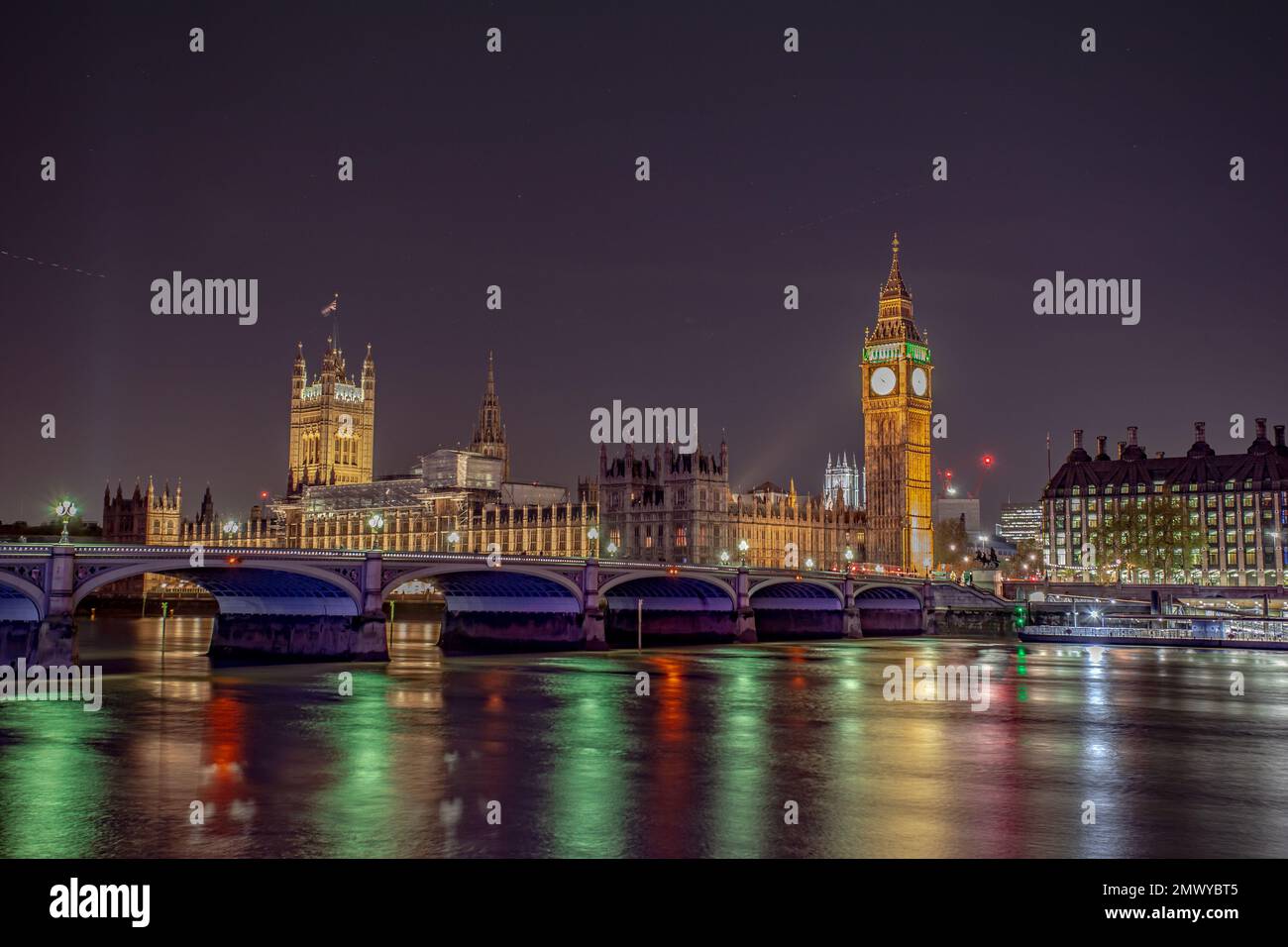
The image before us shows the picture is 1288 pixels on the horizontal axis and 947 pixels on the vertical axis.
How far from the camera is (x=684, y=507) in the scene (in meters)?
146

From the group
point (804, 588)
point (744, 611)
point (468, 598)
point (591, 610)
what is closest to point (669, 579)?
point (744, 611)

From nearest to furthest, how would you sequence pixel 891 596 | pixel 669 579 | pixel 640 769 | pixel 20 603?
Result: pixel 640 769 < pixel 20 603 < pixel 669 579 < pixel 891 596

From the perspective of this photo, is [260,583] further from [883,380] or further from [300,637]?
[883,380]

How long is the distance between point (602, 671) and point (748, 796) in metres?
39.2

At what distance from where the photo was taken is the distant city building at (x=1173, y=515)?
158375mm

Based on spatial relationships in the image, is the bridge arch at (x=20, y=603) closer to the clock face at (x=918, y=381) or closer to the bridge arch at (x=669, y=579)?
the bridge arch at (x=669, y=579)

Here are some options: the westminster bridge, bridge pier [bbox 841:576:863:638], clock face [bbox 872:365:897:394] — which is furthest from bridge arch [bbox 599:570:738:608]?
clock face [bbox 872:365:897:394]

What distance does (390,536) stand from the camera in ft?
589

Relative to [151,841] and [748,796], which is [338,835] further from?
[748,796]

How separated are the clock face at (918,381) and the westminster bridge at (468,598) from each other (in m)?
51.3

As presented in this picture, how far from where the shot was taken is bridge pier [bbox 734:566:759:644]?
10256 cm

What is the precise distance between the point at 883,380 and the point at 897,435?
863cm

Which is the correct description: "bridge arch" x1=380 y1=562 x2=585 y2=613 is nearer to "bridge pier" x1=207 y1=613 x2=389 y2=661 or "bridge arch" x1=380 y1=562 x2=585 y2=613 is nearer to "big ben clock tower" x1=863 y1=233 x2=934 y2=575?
"bridge pier" x1=207 y1=613 x2=389 y2=661

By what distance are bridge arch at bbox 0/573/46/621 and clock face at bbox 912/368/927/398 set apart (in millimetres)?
133168
